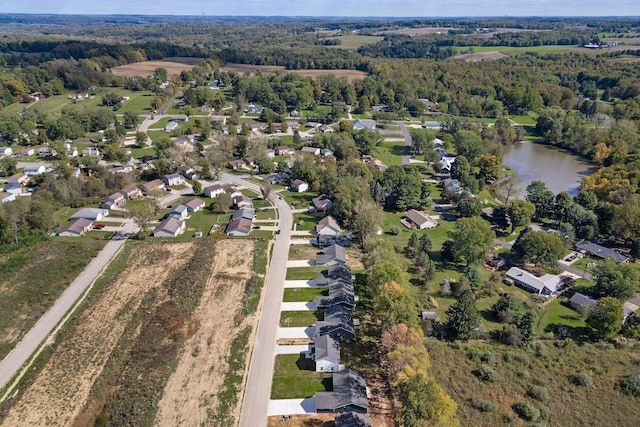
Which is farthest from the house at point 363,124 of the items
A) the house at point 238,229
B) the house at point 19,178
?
the house at point 19,178

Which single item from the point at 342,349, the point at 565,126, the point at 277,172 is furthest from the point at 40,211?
the point at 565,126

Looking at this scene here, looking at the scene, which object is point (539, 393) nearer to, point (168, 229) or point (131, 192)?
point (168, 229)

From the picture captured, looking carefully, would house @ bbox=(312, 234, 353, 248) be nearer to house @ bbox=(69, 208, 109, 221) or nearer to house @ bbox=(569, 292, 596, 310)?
house @ bbox=(569, 292, 596, 310)

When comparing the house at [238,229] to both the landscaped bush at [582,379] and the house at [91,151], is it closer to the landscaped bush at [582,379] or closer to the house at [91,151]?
the landscaped bush at [582,379]

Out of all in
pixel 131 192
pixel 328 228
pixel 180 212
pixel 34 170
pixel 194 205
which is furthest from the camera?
pixel 34 170

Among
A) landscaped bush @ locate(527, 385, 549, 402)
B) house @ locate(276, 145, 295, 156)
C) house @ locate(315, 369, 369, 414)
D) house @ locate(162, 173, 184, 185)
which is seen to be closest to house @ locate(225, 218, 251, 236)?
house @ locate(162, 173, 184, 185)

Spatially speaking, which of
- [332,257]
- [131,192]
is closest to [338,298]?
[332,257]
